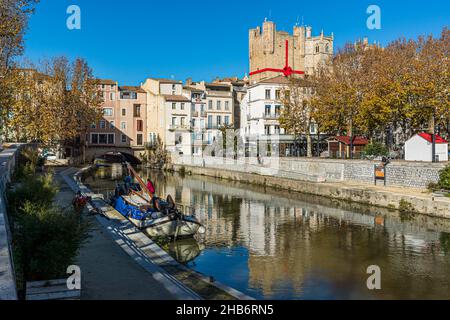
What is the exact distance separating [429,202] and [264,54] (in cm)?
6993

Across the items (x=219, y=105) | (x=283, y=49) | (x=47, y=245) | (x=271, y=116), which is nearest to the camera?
(x=47, y=245)

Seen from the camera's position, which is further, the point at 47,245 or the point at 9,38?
the point at 9,38

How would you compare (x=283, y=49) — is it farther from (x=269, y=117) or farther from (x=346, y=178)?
(x=346, y=178)

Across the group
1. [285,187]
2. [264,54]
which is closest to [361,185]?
[285,187]

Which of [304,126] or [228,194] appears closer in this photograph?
[228,194]

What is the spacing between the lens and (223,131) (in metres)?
70.1

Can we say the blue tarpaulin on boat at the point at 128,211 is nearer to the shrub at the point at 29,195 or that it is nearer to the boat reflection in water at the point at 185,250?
the boat reflection in water at the point at 185,250

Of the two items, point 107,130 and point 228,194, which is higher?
point 107,130

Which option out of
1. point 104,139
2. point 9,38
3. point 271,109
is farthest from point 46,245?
point 104,139

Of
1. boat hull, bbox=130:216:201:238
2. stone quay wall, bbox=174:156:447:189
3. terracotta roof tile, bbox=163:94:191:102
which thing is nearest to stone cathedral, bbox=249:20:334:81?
terracotta roof tile, bbox=163:94:191:102

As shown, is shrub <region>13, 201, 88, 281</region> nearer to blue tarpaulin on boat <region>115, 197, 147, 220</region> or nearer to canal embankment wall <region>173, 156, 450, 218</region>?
blue tarpaulin on boat <region>115, 197, 147, 220</region>

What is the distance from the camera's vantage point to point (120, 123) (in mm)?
80875

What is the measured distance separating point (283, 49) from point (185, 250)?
264ft
